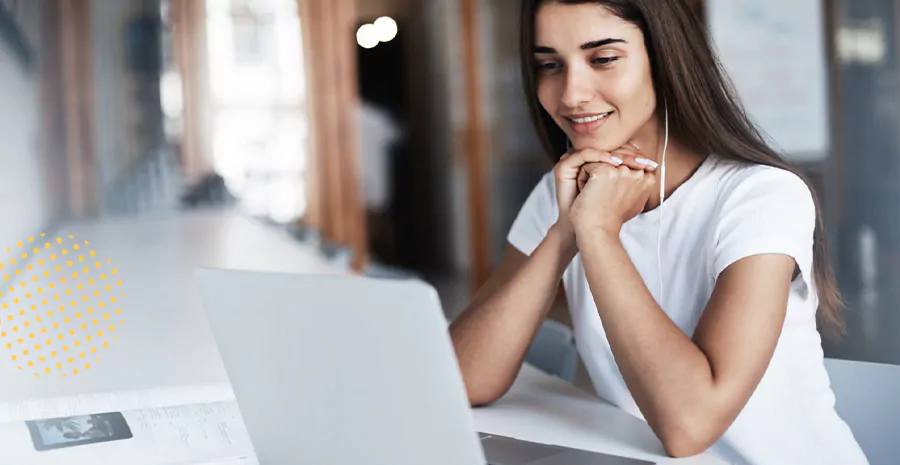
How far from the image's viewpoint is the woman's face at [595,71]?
1.21m

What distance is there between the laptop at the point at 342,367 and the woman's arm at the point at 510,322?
1.29 feet

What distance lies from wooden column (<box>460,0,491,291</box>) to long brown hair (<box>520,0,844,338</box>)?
4365 mm

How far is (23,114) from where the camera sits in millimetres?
2252

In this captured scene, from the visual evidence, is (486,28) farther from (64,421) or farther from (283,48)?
(64,421)

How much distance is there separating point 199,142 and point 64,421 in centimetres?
403

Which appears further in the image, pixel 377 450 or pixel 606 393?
pixel 606 393

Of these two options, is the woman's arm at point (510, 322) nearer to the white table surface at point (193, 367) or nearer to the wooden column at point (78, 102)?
the white table surface at point (193, 367)

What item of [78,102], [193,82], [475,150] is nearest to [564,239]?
[78,102]

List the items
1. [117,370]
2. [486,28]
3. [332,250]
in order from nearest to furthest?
[117,370] < [332,250] < [486,28]

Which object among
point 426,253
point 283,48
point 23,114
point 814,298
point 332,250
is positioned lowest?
point 426,253

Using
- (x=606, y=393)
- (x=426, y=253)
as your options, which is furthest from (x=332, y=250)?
(x=426, y=253)

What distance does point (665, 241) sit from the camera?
4.25 ft

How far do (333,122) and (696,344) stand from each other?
4.42 metres

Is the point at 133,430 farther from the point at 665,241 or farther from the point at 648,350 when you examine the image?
the point at 665,241
